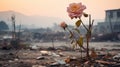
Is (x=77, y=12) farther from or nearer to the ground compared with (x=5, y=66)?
farther from the ground

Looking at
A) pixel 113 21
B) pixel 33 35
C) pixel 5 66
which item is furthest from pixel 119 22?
pixel 5 66

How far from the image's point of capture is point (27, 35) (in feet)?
190

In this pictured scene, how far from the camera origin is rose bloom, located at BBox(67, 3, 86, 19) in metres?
3.56

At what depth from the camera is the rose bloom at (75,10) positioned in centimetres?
356

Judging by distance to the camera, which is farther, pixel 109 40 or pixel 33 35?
pixel 33 35

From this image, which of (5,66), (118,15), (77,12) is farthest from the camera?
(118,15)

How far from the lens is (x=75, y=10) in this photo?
11.9ft

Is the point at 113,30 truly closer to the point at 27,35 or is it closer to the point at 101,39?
the point at 101,39

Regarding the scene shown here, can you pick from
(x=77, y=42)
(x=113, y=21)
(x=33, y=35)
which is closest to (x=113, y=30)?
(x=113, y=21)

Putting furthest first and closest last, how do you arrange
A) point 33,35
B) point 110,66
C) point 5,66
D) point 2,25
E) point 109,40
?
1. point 2,25
2. point 33,35
3. point 109,40
4. point 5,66
5. point 110,66

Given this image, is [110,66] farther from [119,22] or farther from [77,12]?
[119,22]

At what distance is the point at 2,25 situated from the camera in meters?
75.1

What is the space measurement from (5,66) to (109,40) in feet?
104

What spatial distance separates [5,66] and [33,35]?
4519cm
